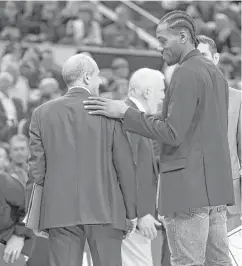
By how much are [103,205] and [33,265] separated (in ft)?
5.34

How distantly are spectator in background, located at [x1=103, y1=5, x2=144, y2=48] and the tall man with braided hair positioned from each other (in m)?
6.49

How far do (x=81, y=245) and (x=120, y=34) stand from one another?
6776mm

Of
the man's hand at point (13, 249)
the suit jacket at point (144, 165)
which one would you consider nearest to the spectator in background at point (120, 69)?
the suit jacket at point (144, 165)

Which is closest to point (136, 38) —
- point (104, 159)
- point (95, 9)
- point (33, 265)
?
point (95, 9)

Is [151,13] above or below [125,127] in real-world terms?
above

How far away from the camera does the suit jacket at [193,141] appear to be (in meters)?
2.90

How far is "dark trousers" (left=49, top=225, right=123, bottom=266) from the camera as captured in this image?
328 centimetres

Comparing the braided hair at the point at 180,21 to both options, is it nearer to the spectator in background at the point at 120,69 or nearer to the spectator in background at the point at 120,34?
the spectator in background at the point at 120,69

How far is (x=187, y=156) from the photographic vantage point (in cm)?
293

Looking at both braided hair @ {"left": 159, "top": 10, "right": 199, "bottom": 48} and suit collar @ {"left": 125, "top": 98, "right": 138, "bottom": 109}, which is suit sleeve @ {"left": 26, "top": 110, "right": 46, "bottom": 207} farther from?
suit collar @ {"left": 125, "top": 98, "right": 138, "bottom": 109}

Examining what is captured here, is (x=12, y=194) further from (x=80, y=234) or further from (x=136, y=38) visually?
(x=136, y=38)

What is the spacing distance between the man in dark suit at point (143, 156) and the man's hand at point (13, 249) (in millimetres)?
794

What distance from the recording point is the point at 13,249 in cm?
391

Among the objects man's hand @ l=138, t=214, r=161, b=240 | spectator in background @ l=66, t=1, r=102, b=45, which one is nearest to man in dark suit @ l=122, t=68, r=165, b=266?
man's hand @ l=138, t=214, r=161, b=240
